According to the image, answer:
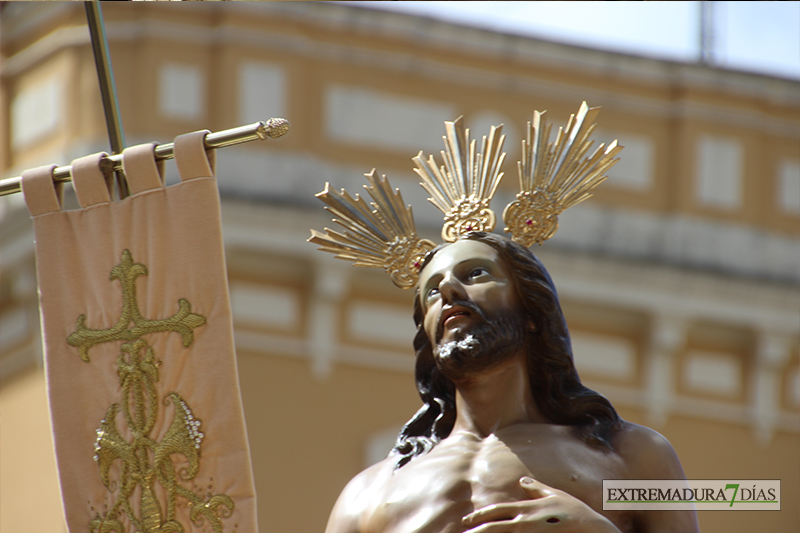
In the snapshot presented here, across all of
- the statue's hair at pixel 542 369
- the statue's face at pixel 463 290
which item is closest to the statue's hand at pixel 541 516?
the statue's hair at pixel 542 369

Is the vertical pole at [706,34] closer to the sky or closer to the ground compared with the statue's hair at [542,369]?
closer to the sky

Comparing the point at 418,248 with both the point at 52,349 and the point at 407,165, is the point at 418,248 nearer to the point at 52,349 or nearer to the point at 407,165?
the point at 52,349

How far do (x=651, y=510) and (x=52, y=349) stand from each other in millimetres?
1858

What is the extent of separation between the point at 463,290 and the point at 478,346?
0.58 feet

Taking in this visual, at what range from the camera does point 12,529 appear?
1513 centimetres

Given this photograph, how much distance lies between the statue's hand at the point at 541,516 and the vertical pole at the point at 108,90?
1.60 m

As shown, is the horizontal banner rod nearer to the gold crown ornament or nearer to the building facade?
the gold crown ornament

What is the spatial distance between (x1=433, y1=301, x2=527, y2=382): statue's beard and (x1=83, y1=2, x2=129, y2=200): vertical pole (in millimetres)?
1195

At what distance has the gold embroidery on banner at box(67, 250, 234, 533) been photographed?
5.97m

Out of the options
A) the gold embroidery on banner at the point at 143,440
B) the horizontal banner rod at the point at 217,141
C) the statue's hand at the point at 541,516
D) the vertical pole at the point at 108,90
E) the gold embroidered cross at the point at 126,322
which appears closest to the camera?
the statue's hand at the point at 541,516

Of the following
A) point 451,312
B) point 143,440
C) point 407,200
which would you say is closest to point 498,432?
point 451,312

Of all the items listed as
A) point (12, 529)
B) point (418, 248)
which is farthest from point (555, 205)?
point (12, 529)

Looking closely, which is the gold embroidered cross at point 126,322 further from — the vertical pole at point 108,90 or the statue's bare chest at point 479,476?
the statue's bare chest at point 479,476

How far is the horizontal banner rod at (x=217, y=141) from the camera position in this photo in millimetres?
5770
